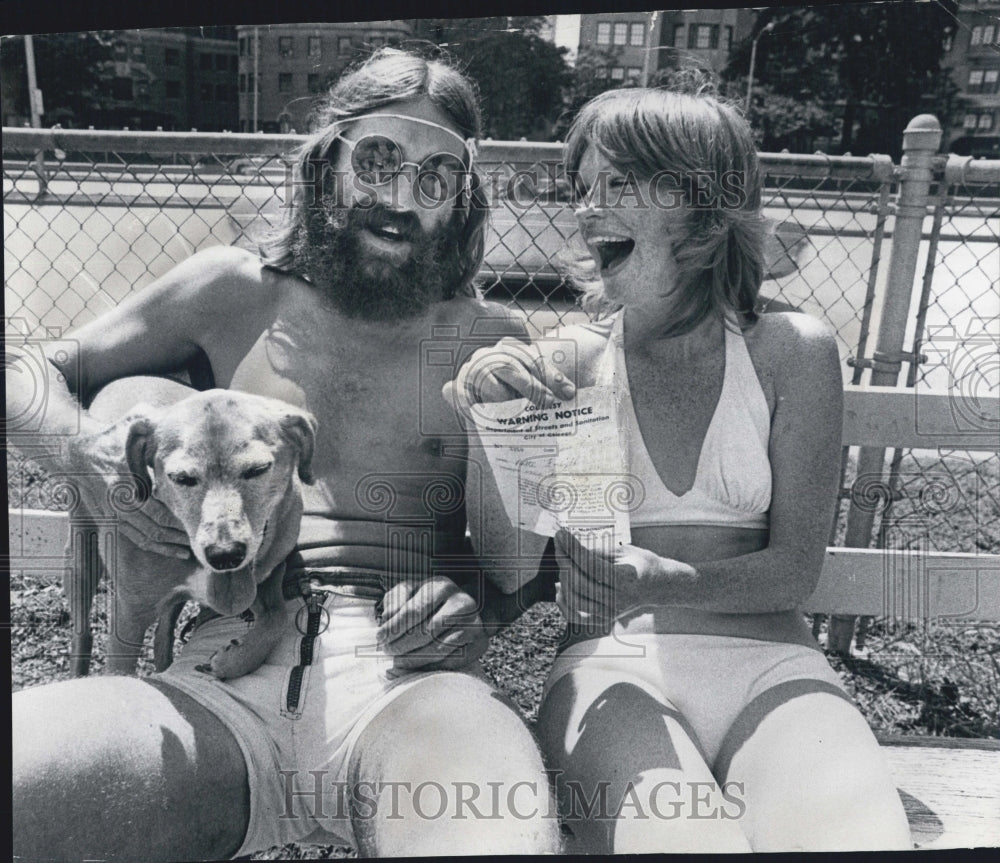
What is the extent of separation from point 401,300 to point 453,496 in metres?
0.42

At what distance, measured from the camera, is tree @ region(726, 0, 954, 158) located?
2.11m

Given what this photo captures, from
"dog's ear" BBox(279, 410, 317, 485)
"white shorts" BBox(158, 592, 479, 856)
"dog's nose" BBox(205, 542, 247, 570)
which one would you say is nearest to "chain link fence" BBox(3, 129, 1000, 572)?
"dog's ear" BBox(279, 410, 317, 485)

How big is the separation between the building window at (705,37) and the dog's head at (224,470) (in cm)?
109

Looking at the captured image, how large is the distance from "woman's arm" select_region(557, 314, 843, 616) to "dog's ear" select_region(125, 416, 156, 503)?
848 millimetres

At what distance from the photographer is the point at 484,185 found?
2.14 meters

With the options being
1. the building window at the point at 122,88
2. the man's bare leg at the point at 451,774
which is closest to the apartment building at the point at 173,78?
the building window at the point at 122,88

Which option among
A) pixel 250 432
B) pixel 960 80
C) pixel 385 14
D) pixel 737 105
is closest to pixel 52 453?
pixel 250 432

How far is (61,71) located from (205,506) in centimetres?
91

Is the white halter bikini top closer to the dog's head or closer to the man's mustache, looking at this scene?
the man's mustache

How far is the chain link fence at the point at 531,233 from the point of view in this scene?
214 cm

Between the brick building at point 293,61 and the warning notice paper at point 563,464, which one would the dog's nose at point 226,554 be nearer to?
the warning notice paper at point 563,464

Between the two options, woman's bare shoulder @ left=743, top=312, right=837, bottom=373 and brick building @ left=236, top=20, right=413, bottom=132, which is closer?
brick building @ left=236, top=20, right=413, bottom=132

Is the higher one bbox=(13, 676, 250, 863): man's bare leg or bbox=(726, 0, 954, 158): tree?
bbox=(726, 0, 954, 158): tree

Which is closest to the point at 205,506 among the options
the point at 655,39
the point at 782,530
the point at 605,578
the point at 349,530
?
the point at 349,530
